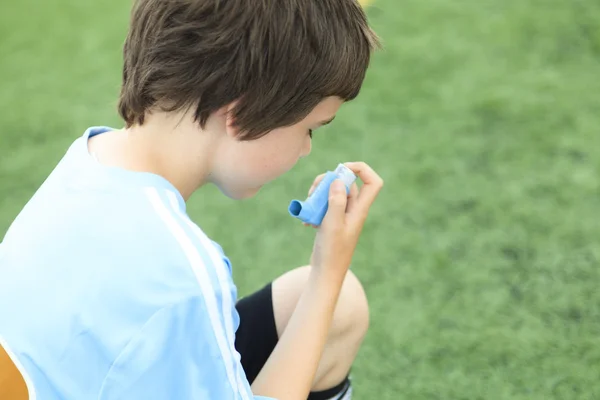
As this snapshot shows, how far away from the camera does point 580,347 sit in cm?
130

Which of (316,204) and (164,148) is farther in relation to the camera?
(316,204)

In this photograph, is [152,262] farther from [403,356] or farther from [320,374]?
[403,356]

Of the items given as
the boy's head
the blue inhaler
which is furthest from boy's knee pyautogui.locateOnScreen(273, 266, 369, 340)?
the boy's head

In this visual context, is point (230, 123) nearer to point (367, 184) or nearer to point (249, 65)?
point (249, 65)

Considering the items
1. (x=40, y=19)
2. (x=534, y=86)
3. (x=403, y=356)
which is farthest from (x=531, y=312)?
(x=40, y=19)

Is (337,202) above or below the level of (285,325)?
above

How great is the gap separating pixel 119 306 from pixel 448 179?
1182 mm

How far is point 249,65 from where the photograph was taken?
81cm

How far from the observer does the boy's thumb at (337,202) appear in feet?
3.10

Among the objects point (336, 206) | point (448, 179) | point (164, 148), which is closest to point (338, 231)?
point (336, 206)

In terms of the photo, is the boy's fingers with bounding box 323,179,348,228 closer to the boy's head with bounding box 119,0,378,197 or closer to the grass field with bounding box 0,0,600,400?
the boy's head with bounding box 119,0,378,197

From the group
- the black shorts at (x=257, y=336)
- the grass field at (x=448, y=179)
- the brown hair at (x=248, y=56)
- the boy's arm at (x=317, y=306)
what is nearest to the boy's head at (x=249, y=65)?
the brown hair at (x=248, y=56)

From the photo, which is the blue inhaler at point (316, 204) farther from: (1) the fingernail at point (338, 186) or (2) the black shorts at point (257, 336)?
(2) the black shorts at point (257, 336)

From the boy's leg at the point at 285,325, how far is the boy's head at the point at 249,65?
8.7 inches
